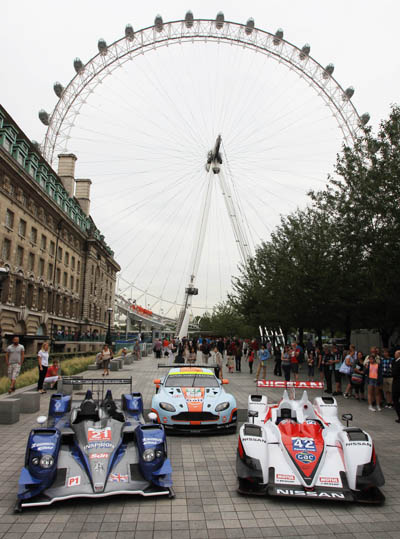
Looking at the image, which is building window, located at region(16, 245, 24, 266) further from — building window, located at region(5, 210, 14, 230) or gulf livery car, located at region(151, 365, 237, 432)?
gulf livery car, located at region(151, 365, 237, 432)

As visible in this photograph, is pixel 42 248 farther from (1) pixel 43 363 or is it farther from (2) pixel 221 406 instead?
(2) pixel 221 406

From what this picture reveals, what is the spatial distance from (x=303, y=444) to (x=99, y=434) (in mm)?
3257

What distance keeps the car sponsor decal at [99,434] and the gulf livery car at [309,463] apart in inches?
83.7

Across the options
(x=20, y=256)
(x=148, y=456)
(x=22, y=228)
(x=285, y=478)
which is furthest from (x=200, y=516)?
(x=22, y=228)

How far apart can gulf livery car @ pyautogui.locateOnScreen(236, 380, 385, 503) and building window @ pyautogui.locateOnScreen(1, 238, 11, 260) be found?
3335 centimetres

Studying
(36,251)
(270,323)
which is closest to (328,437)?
(270,323)

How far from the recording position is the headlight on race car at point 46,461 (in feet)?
19.8

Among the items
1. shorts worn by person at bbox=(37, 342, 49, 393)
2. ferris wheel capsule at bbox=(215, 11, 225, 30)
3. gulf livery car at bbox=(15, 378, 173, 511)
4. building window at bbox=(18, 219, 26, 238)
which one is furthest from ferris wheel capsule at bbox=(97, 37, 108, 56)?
gulf livery car at bbox=(15, 378, 173, 511)

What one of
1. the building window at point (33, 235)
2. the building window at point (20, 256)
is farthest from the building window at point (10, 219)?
the building window at point (33, 235)

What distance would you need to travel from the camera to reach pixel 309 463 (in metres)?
6.53

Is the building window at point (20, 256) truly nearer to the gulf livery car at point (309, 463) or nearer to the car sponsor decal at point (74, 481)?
the car sponsor decal at point (74, 481)

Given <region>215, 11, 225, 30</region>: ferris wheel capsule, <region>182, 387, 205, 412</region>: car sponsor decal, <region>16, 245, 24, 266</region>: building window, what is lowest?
<region>182, 387, 205, 412</region>: car sponsor decal

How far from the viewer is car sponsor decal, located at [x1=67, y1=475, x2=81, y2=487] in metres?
6.05

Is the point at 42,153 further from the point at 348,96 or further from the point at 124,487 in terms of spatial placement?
the point at 124,487
